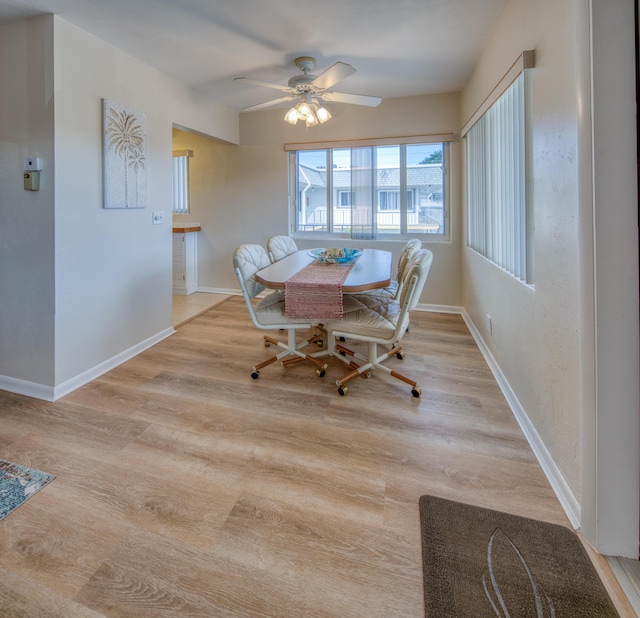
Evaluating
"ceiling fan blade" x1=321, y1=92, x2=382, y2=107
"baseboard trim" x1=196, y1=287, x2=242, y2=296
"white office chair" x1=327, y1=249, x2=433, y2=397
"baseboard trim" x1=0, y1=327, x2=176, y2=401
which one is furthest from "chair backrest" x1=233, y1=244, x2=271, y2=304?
"baseboard trim" x1=196, y1=287, x2=242, y2=296

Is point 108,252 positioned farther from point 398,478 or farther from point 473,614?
point 473,614

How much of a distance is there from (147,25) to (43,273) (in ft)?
5.97

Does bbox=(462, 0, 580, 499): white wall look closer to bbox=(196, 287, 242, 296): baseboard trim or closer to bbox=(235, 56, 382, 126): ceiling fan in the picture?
bbox=(235, 56, 382, 126): ceiling fan

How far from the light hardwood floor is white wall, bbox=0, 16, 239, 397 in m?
0.34

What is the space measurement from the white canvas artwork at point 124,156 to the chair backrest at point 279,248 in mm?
1145

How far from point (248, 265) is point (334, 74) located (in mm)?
1480

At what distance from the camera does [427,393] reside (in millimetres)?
2402

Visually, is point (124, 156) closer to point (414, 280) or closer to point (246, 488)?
point (414, 280)

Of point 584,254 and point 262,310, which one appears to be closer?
point 584,254

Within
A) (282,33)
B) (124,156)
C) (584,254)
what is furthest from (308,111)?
A: (584,254)

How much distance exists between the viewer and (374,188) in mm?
4410

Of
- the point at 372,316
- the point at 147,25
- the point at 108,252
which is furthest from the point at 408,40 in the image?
the point at 108,252

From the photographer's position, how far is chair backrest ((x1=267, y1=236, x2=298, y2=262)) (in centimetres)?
350

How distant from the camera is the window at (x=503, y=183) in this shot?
79.4 inches
